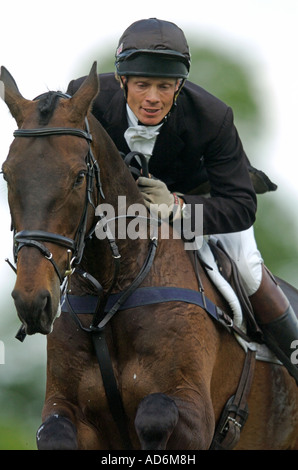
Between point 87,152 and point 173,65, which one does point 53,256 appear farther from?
point 173,65

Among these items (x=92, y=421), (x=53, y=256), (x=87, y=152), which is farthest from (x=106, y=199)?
(x=92, y=421)

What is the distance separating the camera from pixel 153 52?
6715mm

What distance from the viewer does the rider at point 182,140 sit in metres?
6.78

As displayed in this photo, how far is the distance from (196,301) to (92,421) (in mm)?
1021

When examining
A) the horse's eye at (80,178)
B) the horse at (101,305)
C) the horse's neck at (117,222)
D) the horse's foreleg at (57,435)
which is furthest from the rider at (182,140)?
the horse's foreleg at (57,435)

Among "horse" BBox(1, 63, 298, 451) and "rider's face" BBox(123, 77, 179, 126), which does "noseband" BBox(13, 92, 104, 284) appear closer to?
"horse" BBox(1, 63, 298, 451)

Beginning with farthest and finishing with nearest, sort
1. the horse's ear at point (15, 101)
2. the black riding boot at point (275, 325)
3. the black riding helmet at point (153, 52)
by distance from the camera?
the black riding boot at point (275, 325), the black riding helmet at point (153, 52), the horse's ear at point (15, 101)

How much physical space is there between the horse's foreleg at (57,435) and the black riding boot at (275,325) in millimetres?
1997

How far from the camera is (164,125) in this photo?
Result: 7016 mm

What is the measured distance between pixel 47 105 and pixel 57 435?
6.33 ft

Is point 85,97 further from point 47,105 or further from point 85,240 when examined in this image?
point 85,240

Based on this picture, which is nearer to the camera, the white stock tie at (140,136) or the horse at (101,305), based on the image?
the horse at (101,305)

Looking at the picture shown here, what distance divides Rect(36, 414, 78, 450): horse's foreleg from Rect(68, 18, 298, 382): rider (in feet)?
5.17

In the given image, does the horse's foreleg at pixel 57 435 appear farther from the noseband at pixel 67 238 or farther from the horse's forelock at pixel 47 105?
the horse's forelock at pixel 47 105
